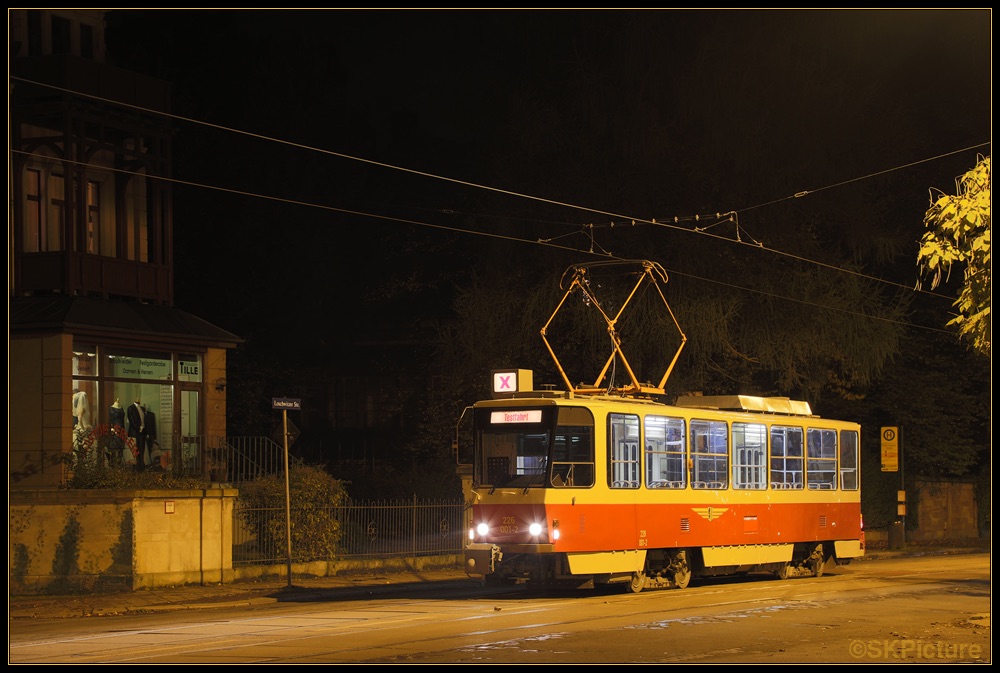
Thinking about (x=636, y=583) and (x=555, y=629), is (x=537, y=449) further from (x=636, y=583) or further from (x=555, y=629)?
(x=555, y=629)

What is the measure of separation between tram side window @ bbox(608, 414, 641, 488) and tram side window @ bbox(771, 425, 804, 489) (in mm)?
4979

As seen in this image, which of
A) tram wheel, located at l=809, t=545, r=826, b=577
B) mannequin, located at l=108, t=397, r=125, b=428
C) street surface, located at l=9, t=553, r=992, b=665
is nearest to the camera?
street surface, located at l=9, t=553, r=992, b=665

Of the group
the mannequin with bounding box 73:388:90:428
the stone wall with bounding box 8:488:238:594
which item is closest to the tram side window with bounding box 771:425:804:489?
the stone wall with bounding box 8:488:238:594

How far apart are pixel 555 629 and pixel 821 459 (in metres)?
14.0

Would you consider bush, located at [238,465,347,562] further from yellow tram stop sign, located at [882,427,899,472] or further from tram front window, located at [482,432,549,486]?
yellow tram stop sign, located at [882,427,899,472]

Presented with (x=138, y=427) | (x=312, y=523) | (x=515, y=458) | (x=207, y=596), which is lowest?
(x=207, y=596)

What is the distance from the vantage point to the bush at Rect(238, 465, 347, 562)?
26.3m

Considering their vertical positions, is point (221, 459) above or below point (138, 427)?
below

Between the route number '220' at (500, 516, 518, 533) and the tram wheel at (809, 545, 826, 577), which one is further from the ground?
the route number '220' at (500, 516, 518, 533)

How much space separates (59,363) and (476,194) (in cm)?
1261

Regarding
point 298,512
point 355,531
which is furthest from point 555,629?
point 355,531

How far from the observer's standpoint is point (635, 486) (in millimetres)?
22609

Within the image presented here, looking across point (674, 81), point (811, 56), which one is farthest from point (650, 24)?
point (811, 56)

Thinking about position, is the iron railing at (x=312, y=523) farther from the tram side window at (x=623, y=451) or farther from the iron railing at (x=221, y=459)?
the tram side window at (x=623, y=451)
